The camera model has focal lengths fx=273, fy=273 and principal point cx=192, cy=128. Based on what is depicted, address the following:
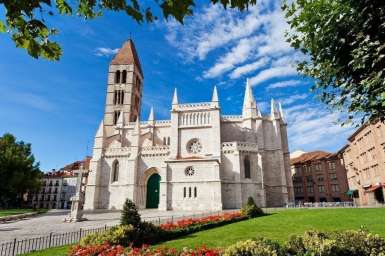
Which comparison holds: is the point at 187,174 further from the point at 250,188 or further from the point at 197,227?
the point at 197,227

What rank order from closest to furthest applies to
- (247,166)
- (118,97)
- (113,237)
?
(113,237), (247,166), (118,97)

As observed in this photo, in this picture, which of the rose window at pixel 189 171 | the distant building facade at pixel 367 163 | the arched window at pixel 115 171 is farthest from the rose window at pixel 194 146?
the distant building facade at pixel 367 163

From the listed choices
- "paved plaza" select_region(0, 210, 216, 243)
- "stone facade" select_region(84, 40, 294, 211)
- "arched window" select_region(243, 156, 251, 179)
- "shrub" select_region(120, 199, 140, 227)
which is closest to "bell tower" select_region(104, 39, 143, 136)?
"stone facade" select_region(84, 40, 294, 211)

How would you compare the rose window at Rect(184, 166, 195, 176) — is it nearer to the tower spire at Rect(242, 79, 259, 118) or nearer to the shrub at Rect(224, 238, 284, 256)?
the tower spire at Rect(242, 79, 259, 118)

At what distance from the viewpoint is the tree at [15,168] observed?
40.7 m

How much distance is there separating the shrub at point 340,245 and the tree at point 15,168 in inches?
1745

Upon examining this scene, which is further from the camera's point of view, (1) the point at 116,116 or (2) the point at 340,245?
(1) the point at 116,116

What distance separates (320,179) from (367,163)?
18.9 m

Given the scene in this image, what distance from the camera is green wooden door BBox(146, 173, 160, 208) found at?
129 ft

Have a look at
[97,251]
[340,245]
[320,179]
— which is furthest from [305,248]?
[320,179]

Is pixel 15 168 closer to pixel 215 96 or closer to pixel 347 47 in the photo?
pixel 215 96

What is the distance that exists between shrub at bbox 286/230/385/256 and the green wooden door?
1304 inches

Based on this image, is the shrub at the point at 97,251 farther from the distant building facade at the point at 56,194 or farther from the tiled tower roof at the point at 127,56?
the distant building facade at the point at 56,194

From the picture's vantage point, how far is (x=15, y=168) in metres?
42.0
